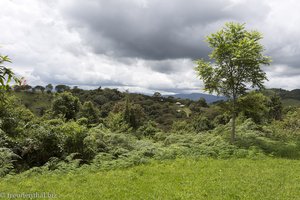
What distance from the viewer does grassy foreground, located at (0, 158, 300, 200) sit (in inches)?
306

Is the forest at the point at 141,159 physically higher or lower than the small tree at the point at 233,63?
lower

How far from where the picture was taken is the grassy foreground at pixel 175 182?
7.77 metres

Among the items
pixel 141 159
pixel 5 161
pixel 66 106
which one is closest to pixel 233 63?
pixel 141 159

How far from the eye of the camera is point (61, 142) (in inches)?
547

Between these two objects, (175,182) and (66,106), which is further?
(66,106)

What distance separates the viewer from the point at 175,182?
8.96 meters

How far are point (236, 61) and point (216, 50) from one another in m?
1.36

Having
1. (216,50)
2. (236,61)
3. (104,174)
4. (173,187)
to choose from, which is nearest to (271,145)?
(236,61)

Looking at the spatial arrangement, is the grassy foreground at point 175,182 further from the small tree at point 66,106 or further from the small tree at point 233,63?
the small tree at point 66,106

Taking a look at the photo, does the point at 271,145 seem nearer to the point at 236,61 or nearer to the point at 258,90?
the point at 258,90

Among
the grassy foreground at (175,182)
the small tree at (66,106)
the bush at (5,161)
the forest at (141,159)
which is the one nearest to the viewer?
the grassy foreground at (175,182)

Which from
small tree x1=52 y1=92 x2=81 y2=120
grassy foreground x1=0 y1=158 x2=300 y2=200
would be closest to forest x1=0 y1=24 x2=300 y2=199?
grassy foreground x1=0 y1=158 x2=300 y2=200

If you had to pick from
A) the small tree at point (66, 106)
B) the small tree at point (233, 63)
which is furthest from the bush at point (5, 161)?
the small tree at point (66, 106)

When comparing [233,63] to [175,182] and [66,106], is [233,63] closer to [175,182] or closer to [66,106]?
[175,182]
